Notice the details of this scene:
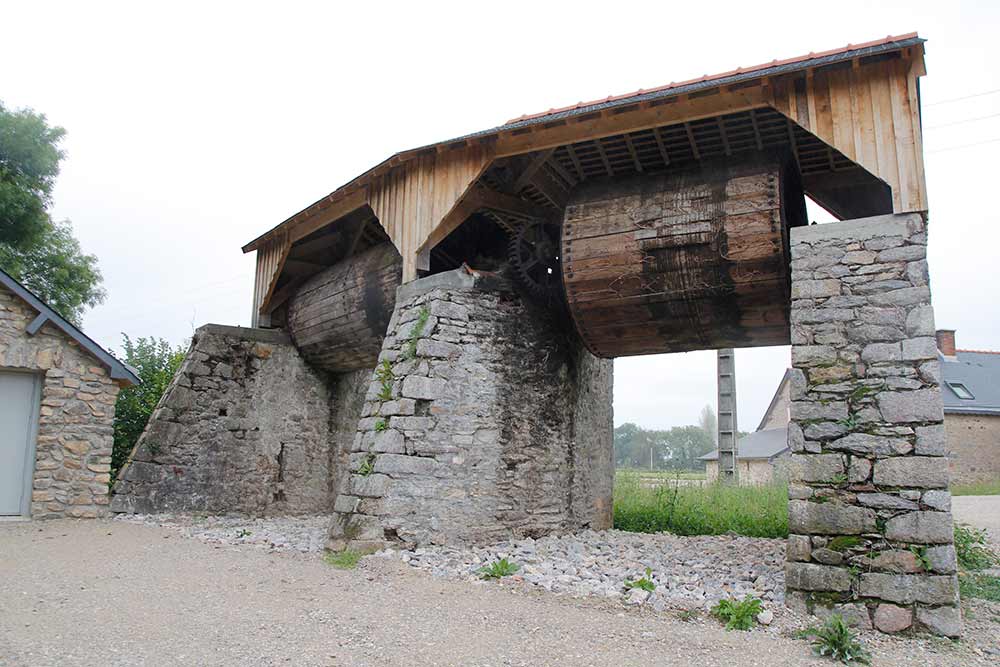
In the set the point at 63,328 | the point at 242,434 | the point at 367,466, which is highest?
the point at 63,328

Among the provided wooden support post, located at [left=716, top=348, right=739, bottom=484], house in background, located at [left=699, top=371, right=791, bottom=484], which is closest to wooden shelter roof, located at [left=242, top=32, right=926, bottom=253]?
wooden support post, located at [left=716, top=348, right=739, bottom=484]

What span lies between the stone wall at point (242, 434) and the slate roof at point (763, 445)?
577 inches

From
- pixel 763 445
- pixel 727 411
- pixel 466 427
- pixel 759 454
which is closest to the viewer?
pixel 466 427

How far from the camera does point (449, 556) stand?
592cm

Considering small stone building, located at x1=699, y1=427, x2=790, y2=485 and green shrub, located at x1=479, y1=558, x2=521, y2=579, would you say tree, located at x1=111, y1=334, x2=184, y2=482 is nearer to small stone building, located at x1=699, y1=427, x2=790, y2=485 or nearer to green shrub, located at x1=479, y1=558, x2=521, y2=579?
green shrub, located at x1=479, y1=558, x2=521, y2=579

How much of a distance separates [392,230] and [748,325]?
11.6ft

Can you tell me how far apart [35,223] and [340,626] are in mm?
15176

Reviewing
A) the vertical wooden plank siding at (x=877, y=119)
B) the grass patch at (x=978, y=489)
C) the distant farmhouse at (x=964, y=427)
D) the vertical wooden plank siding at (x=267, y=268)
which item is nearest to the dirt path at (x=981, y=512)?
the grass patch at (x=978, y=489)

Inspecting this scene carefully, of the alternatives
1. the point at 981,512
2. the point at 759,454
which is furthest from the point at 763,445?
the point at 981,512

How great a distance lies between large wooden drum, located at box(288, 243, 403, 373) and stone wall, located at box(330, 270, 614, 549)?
1398 millimetres

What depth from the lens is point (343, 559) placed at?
19.1ft

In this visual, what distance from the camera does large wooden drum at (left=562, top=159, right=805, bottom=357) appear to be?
225 inches

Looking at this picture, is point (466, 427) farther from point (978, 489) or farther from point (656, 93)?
point (978, 489)

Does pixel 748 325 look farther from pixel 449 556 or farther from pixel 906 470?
pixel 449 556
